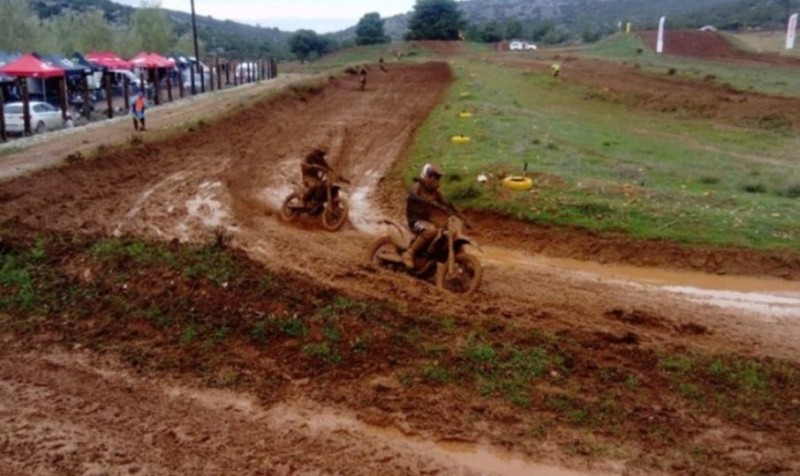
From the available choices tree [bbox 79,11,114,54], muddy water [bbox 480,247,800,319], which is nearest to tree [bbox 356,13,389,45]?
tree [bbox 79,11,114,54]

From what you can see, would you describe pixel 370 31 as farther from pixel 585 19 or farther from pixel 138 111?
pixel 138 111

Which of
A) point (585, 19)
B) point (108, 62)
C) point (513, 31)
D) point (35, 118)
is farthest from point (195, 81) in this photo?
point (585, 19)

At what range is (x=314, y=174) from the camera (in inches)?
594

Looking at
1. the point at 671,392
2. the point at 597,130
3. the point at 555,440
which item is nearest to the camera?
the point at 555,440

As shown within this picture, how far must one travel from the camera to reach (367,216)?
16203mm

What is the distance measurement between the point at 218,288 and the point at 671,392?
19.0 feet

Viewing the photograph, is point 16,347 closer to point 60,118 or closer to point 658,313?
point 658,313

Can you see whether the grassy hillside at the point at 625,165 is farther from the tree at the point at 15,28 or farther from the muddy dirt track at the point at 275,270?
the tree at the point at 15,28

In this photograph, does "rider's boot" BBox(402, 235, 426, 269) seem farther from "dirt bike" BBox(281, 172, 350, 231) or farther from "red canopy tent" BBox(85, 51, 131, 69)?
"red canopy tent" BBox(85, 51, 131, 69)

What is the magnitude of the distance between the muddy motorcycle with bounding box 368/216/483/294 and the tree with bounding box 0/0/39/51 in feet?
154

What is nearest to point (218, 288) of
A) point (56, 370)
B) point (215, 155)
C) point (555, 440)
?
point (56, 370)

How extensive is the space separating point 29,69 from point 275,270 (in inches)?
987

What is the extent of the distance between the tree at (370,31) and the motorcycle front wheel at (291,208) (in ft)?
297

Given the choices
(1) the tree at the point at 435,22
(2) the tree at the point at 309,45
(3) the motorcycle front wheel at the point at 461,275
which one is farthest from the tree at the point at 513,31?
(3) the motorcycle front wheel at the point at 461,275
